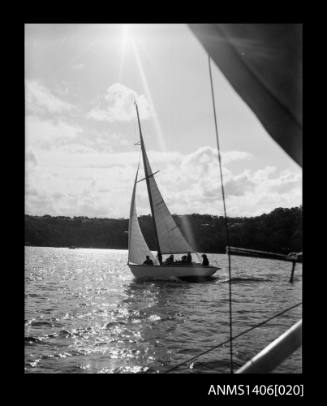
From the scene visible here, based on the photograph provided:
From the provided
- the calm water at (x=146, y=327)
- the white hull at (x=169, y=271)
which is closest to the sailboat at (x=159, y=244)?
the white hull at (x=169, y=271)

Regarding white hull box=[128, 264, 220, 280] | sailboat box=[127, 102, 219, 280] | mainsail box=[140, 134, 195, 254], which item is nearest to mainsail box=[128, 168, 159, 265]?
sailboat box=[127, 102, 219, 280]

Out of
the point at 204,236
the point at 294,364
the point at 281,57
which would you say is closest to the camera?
the point at 281,57

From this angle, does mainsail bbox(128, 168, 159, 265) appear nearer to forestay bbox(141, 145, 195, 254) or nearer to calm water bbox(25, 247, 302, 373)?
forestay bbox(141, 145, 195, 254)

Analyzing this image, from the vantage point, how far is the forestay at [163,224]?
15766 mm

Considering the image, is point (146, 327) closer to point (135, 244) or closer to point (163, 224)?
point (163, 224)

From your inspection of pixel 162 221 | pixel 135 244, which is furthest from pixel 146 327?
pixel 135 244

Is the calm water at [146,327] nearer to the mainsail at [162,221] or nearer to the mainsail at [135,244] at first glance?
the mainsail at [135,244]

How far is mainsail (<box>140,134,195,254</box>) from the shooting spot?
15.7m
